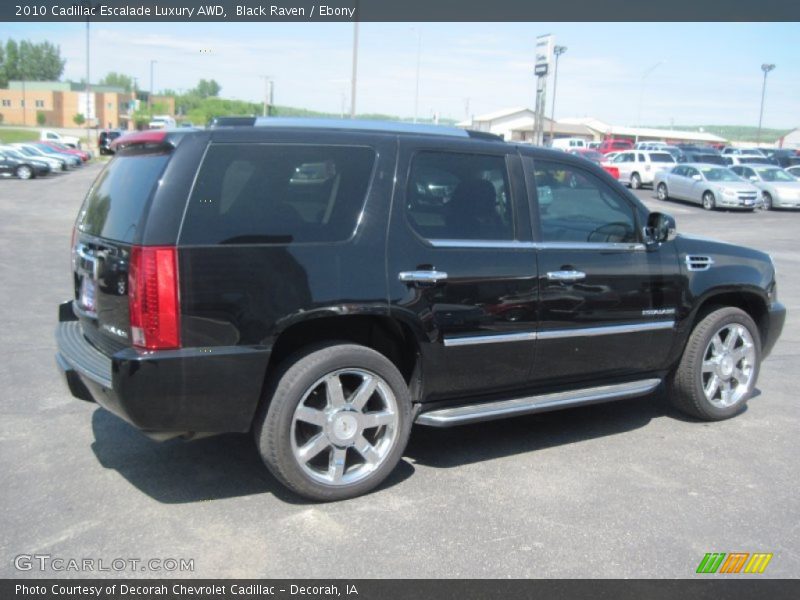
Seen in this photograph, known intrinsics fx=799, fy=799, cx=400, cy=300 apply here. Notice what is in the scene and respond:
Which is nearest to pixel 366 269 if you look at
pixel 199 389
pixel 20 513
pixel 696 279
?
pixel 199 389

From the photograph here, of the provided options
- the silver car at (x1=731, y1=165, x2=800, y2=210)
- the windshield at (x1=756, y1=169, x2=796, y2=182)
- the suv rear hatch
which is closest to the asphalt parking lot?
the suv rear hatch

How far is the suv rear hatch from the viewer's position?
3.70 m

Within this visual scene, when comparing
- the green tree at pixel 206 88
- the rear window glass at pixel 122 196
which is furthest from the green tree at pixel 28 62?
the rear window glass at pixel 122 196

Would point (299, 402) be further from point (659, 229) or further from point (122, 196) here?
point (659, 229)

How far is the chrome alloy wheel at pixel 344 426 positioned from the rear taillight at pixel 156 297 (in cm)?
76

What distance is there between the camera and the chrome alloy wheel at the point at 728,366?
221 inches

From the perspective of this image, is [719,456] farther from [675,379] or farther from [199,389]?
[199,389]

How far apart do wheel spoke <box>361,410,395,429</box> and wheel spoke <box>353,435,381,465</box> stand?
8 cm

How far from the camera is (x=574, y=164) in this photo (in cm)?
512

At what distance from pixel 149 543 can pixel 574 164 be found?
3344 mm
